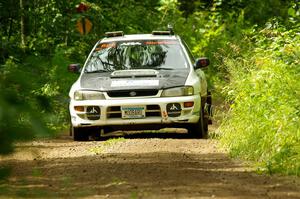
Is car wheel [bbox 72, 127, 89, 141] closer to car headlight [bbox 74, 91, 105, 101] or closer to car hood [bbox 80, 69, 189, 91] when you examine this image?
car headlight [bbox 74, 91, 105, 101]

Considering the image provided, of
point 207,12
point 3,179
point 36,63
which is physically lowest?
point 207,12

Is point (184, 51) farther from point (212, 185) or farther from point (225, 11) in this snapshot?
point (225, 11)

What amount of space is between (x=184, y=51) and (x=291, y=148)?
5.64 meters

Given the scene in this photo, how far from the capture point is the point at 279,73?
11.1m

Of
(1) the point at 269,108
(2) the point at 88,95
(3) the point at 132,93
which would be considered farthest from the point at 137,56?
(1) the point at 269,108

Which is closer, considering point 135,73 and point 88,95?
point 88,95

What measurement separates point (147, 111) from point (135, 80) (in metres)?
0.55

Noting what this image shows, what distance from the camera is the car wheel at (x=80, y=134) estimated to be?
45.0 feet

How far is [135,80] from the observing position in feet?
43.5

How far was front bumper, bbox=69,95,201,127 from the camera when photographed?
13.0 meters

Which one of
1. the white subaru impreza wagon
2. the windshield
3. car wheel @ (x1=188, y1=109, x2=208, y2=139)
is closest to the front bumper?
the white subaru impreza wagon

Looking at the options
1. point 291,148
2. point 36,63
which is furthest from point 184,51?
point 36,63

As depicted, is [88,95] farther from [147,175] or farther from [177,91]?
[147,175]

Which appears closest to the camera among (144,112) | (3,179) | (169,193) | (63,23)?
(3,179)
